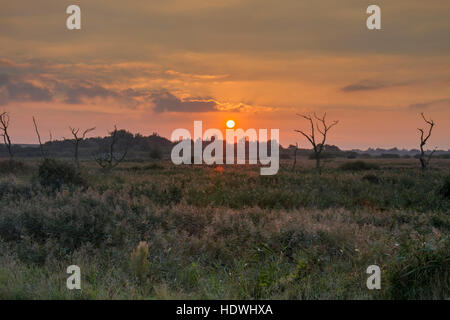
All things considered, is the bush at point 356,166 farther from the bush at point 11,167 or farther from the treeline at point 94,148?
the treeline at point 94,148

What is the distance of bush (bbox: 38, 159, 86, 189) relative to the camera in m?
17.0

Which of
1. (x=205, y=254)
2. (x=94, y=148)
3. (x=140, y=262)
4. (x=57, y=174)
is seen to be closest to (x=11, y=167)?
(x=57, y=174)

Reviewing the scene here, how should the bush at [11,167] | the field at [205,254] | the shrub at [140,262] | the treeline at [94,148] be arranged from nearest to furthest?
1. the field at [205,254]
2. the shrub at [140,262]
3. the bush at [11,167]
4. the treeline at [94,148]

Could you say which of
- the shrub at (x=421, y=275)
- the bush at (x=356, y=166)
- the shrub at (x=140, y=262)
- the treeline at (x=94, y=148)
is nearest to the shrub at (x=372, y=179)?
the bush at (x=356, y=166)

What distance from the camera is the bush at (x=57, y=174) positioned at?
17.0m

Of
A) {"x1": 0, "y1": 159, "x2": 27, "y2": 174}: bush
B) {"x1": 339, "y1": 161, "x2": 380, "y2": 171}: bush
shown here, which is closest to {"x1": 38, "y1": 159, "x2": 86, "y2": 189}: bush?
{"x1": 0, "y1": 159, "x2": 27, "y2": 174}: bush

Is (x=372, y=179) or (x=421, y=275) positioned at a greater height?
(x=421, y=275)

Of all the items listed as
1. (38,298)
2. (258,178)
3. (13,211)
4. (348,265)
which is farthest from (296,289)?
(258,178)

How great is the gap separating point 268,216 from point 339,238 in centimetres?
322

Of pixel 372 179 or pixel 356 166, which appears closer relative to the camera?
pixel 372 179

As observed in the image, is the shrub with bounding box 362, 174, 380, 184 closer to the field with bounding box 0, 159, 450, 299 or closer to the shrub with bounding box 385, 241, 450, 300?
the field with bounding box 0, 159, 450, 299

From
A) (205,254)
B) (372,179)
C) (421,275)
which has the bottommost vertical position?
(205,254)

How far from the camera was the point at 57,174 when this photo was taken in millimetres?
17625

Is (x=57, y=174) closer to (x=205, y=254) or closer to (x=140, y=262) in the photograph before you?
(x=205, y=254)
